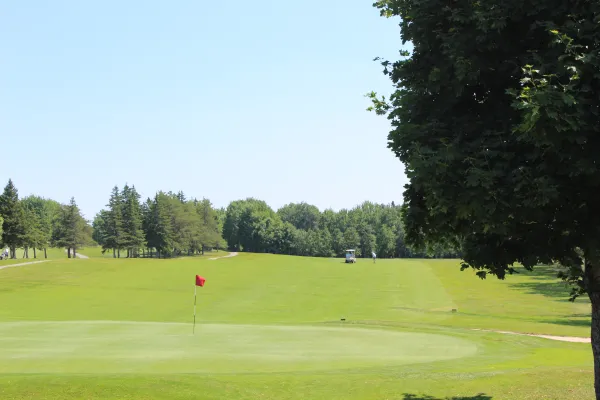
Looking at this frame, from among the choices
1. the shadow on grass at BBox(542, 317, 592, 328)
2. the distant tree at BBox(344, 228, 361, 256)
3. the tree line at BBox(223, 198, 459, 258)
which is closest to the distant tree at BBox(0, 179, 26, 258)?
the tree line at BBox(223, 198, 459, 258)

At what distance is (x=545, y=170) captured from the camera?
812cm

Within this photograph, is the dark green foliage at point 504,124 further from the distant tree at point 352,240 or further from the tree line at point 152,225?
the distant tree at point 352,240

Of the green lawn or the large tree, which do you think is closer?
the large tree

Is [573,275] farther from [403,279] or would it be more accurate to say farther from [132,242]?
[132,242]

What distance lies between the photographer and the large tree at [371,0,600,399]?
25.1 ft

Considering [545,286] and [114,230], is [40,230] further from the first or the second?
[545,286]

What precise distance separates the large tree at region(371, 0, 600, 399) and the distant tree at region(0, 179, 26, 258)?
3720 inches

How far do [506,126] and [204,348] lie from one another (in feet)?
44.2

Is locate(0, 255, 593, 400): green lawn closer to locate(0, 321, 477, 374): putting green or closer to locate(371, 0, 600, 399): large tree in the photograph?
locate(0, 321, 477, 374): putting green

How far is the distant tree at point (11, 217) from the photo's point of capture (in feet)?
300

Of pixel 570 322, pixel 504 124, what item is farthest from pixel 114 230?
pixel 504 124

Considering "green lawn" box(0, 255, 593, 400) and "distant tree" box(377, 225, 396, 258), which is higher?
"distant tree" box(377, 225, 396, 258)

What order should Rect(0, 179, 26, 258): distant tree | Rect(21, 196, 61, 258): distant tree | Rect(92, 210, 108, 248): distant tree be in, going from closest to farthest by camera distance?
Rect(0, 179, 26, 258): distant tree
Rect(21, 196, 61, 258): distant tree
Rect(92, 210, 108, 248): distant tree

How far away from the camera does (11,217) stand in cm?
9225
